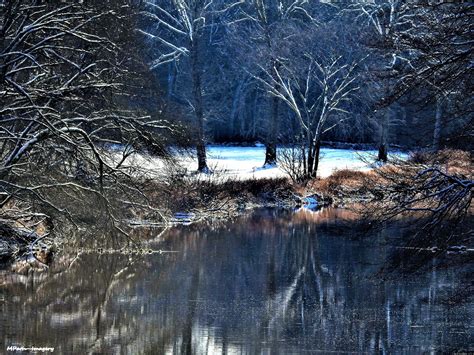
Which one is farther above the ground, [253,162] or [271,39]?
[271,39]

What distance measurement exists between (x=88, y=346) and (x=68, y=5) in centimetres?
793

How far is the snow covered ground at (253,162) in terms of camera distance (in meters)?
34.8

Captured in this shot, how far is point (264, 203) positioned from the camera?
3148 cm

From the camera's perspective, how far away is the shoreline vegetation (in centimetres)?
1205

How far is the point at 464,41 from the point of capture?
1199 centimetres

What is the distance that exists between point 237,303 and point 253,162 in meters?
24.2

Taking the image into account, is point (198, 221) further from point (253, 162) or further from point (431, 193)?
point (431, 193)

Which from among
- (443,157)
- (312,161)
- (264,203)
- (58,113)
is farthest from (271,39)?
(443,157)

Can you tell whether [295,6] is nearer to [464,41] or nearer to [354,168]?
[354,168]

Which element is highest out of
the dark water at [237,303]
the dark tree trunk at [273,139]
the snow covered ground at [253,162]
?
the dark tree trunk at [273,139]

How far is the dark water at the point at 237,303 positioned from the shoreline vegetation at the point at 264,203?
102 cm

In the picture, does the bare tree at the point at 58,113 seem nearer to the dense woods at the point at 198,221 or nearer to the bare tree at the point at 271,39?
the dense woods at the point at 198,221

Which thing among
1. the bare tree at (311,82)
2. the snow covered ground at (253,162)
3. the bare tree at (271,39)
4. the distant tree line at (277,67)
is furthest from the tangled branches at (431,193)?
the bare tree at (271,39)

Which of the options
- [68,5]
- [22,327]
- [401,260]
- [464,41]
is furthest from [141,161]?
[464,41]
